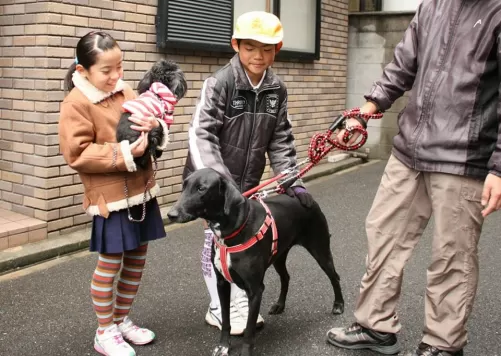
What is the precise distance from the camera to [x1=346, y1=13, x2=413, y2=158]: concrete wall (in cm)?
984

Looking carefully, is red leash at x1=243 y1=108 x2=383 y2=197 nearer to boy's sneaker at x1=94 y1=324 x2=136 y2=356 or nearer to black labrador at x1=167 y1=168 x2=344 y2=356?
black labrador at x1=167 y1=168 x2=344 y2=356

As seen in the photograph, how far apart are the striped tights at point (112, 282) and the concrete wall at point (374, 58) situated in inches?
293

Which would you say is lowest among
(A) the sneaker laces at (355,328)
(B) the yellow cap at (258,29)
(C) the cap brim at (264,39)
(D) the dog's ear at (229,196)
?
(A) the sneaker laces at (355,328)

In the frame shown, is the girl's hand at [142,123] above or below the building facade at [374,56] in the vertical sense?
below

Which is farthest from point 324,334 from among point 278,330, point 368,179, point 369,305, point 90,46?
point 368,179

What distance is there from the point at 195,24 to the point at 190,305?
10.8ft

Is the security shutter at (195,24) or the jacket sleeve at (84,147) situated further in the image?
the security shutter at (195,24)

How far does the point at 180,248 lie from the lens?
16.6ft

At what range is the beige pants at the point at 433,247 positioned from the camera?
2.73 meters

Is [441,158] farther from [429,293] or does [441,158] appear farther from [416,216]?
[429,293]

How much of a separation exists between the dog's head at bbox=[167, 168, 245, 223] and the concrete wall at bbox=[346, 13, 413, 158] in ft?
24.8

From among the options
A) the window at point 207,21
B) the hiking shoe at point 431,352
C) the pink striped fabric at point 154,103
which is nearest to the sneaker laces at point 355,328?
the hiking shoe at point 431,352

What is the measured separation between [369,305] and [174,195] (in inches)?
138

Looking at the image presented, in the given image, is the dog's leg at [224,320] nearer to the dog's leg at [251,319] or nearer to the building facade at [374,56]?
the dog's leg at [251,319]
